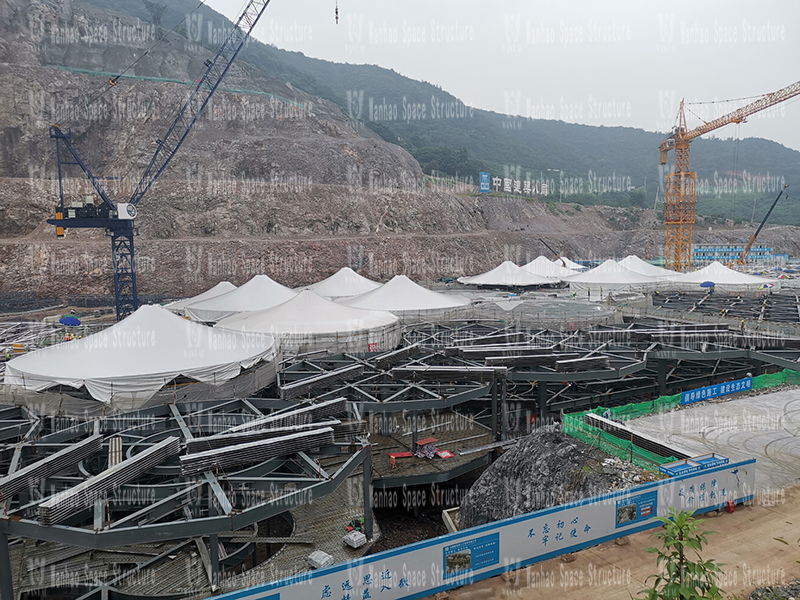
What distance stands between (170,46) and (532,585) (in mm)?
125989

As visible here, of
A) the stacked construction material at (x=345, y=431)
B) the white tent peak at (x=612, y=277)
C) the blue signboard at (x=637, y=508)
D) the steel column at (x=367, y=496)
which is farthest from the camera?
the white tent peak at (x=612, y=277)

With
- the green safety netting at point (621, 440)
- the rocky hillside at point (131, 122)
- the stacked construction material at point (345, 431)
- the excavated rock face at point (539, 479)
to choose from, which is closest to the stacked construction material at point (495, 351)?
the green safety netting at point (621, 440)

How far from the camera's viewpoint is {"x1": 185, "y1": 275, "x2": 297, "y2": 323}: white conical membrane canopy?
35.3 metres

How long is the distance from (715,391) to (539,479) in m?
9.85

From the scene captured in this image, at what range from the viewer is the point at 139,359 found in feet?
58.5

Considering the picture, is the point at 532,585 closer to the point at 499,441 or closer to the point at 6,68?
the point at 499,441

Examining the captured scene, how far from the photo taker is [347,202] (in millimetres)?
77125

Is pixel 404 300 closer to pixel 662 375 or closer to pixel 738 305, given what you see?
pixel 662 375

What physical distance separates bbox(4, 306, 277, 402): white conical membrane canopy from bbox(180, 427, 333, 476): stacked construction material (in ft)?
21.9

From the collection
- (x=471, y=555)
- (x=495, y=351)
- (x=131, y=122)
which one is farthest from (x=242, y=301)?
(x=131, y=122)

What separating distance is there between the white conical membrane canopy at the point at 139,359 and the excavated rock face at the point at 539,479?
9.60 m

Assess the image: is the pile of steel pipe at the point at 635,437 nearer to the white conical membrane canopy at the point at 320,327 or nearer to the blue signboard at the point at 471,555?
the blue signboard at the point at 471,555

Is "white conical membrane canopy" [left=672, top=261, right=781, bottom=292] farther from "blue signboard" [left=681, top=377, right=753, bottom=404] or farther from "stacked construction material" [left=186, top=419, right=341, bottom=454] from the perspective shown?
"stacked construction material" [left=186, top=419, right=341, bottom=454]

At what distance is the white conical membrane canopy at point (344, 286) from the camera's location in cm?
4244
